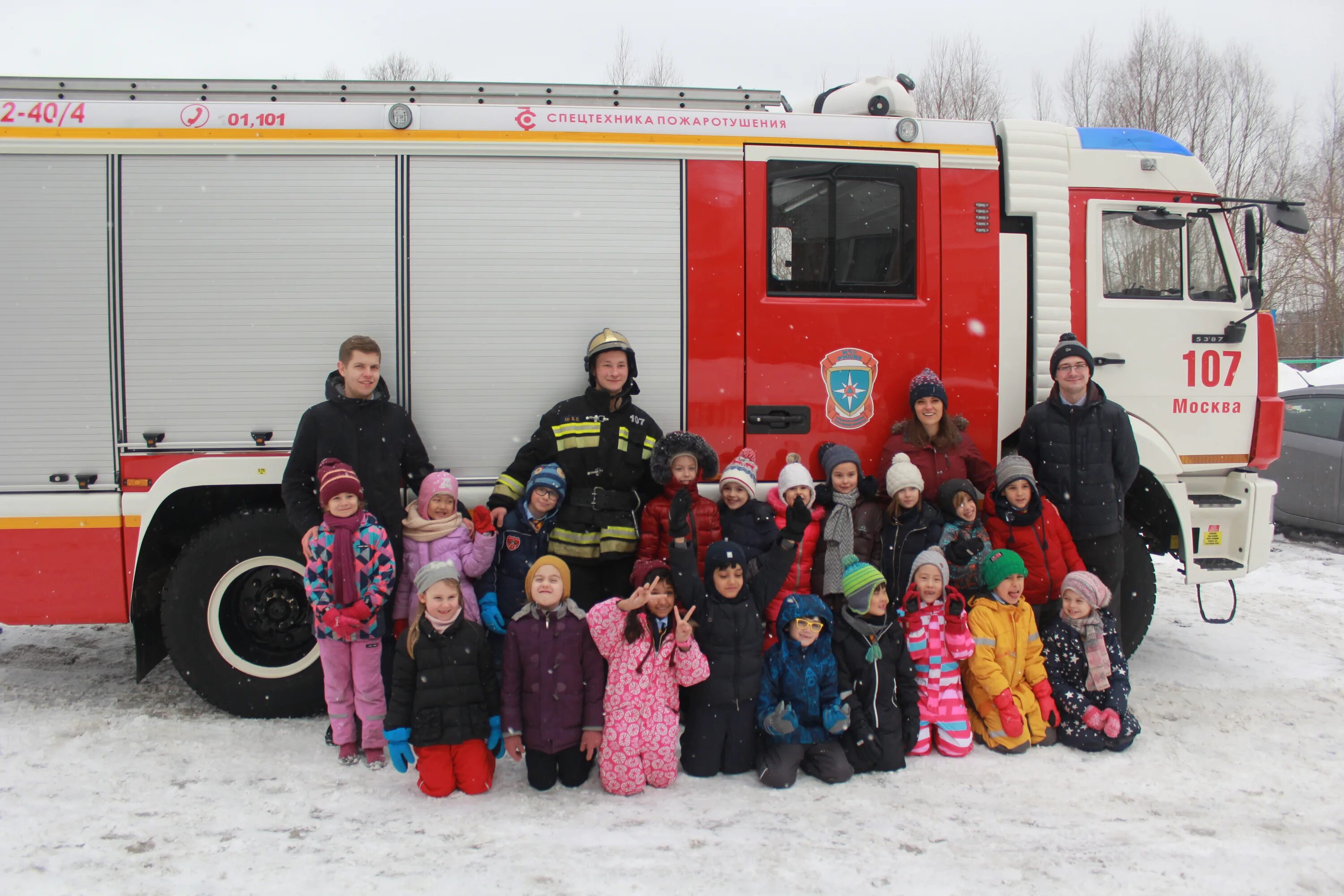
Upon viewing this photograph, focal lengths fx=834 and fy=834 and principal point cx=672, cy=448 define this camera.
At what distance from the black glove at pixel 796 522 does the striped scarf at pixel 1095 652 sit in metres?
1.62

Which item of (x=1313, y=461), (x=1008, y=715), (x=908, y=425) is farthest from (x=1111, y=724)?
(x=1313, y=461)

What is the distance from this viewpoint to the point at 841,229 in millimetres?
4770

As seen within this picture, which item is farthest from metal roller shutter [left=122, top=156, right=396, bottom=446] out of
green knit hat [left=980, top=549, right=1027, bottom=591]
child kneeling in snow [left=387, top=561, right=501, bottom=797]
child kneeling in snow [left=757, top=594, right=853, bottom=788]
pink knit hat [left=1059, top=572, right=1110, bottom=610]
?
pink knit hat [left=1059, top=572, right=1110, bottom=610]

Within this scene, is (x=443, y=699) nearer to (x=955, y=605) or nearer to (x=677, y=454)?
(x=677, y=454)

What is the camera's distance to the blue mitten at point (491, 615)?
4223 mm

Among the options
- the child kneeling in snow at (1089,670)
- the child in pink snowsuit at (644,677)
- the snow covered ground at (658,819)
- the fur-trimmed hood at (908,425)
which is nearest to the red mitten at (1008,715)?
the snow covered ground at (658,819)

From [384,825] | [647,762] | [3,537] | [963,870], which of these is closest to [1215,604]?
[963,870]

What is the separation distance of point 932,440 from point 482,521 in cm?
250

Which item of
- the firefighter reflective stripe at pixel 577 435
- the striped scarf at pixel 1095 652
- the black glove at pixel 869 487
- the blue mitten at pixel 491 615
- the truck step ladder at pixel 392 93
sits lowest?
the striped scarf at pixel 1095 652

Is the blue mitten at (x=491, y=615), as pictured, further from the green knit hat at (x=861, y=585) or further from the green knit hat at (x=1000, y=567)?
the green knit hat at (x=1000, y=567)

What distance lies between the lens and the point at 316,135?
14.8 ft

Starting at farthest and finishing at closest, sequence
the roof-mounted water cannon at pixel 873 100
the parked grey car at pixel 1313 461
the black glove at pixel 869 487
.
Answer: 1. the parked grey car at pixel 1313 461
2. the roof-mounted water cannon at pixel 873 100
3. the black glove at pixel 869 487

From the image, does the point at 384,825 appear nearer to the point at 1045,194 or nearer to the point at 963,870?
the point at 963,870

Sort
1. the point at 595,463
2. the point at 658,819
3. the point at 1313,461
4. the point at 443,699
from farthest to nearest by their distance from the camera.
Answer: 1. the point at 1313,461
2. the point at 595,463
3. the point at 443,699
4. the point at 658,819
